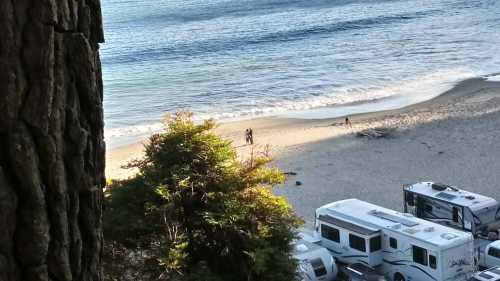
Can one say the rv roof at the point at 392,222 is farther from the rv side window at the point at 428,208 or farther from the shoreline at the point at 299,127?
the shoreline at the point at 299,127

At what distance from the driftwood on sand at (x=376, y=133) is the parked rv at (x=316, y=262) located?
54.8 feet

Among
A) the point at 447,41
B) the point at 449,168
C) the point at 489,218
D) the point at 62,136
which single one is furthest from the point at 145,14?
the point at 62,136

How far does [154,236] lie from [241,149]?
21.5 meters

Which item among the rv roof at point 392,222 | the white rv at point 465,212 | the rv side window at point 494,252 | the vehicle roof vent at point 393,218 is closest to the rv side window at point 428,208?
the white rv at point 465,212

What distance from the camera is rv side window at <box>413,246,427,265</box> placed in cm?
1609

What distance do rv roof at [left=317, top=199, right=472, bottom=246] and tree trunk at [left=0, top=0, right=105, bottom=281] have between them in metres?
12.6

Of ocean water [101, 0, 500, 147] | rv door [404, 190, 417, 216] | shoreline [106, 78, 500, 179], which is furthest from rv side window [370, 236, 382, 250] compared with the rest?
ocean water [101, 0, 500, 147]

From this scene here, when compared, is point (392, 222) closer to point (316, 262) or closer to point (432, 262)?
point (432, 262)

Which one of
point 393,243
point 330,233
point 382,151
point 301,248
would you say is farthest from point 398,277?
point 382,151

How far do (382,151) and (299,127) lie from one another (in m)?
8.34

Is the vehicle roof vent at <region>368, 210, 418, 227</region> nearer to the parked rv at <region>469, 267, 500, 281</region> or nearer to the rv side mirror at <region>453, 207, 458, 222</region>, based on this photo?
the parked rv at <region>469, 267, 500, 281</region>

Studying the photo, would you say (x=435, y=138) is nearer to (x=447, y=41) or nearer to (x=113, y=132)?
(x=113, y=132)

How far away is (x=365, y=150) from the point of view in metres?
31.0

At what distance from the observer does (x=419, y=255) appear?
1623 centimetres
